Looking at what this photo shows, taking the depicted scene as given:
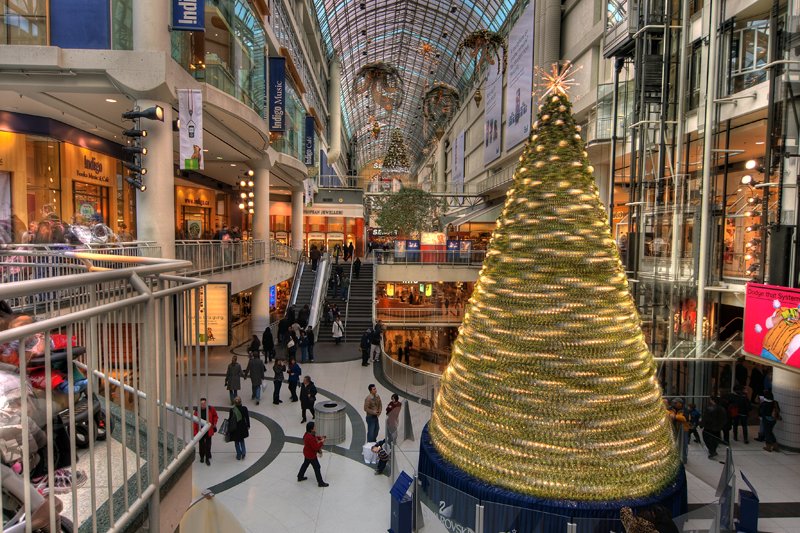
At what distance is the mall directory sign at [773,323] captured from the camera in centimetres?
957

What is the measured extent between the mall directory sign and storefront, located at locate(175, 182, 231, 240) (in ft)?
68.9

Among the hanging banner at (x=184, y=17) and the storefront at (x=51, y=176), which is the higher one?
the hanging banner at (x=184, y=17)

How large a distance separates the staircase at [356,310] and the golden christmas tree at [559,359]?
648 inches

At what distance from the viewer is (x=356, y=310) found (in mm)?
25344

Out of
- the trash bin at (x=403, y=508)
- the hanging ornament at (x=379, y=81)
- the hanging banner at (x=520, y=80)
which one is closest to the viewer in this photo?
the trash bin at (x=403, y=508)

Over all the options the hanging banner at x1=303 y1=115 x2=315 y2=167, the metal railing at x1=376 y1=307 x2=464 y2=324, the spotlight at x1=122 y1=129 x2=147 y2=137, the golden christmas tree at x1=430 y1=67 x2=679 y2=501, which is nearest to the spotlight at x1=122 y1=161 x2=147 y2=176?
the spotlight at x1=122 y1=129 x2=147 y2=137

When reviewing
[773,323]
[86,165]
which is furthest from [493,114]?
[773,323]

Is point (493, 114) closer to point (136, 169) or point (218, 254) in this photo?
point (218, 254)

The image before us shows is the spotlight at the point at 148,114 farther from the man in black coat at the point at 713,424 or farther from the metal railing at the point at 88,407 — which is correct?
the man in black coat at the point at 713,424

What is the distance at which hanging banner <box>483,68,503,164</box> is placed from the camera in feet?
113

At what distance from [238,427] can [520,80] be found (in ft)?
85.7

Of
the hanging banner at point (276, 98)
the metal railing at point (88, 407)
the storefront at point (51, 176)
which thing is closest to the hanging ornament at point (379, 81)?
the hanging banner at point (276, 98)

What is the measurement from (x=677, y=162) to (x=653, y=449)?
11050 mm

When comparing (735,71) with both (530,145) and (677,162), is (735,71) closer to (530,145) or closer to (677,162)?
A: (677,162)
